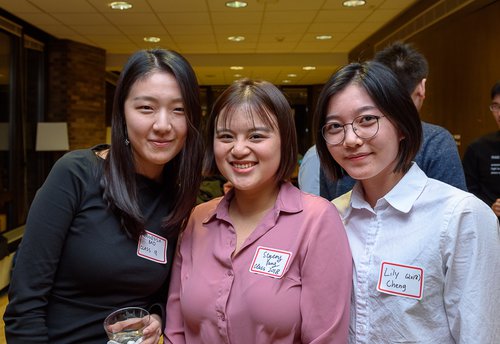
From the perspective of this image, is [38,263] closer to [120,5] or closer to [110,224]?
[110,224]

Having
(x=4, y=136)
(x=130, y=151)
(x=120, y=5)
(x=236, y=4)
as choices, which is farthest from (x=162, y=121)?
(x=4, y=136)

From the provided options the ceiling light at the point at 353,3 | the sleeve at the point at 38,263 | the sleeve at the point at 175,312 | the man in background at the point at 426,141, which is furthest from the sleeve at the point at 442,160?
the ceiling light at the point at 353,3

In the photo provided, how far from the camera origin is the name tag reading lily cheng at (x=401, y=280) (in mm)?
1110

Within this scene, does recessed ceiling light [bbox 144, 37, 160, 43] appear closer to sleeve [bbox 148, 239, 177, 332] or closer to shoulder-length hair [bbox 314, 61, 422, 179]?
sleeve [bbox 148, 239, 177, 332]

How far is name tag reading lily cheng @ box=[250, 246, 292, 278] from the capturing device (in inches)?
47.5

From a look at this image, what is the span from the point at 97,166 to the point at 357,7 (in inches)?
202

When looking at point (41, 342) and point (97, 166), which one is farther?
point (97, 166)

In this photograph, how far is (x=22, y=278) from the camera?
4.08 ft

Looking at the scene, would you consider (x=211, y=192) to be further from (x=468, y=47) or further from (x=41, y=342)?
(x=41, y=342)

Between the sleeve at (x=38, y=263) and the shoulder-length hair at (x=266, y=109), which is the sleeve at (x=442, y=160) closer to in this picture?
the shoulder-length hair at (x=266, y=109)

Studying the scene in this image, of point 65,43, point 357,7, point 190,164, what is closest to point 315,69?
point 357,7

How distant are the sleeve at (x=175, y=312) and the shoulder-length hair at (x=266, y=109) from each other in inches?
16.6

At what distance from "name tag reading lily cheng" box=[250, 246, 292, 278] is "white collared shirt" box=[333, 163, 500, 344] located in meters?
0.20

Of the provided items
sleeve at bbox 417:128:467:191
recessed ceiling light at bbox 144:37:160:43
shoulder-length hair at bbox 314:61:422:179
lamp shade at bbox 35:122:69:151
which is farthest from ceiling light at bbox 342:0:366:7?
shoulder-length hair at bbox 314:61:422:179
